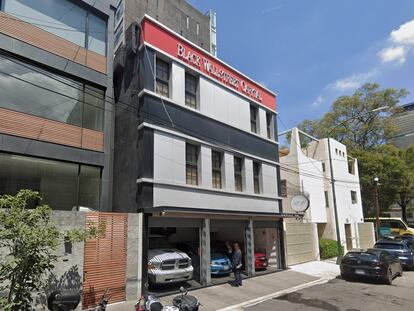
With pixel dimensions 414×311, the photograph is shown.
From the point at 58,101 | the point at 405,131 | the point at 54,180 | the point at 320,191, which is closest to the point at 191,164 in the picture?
the point at 54,180

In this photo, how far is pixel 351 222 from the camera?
28188 millimetres

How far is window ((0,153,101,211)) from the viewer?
36.5 ft

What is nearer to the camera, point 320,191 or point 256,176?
point 256,176

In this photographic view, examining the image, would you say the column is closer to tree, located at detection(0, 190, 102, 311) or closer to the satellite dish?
tree, located at detection(0, 190, 102, 311)

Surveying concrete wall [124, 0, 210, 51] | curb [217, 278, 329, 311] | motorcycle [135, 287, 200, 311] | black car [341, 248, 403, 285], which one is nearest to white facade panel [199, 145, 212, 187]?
curb [217, 278, 329, 311]

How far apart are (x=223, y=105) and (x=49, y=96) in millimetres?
7853

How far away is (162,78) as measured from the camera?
46.1ft

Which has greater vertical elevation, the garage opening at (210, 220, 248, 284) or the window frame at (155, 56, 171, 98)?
the window frame at (155, 56, 171, 98)

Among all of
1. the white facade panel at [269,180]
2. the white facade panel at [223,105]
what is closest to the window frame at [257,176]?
the white facade panel at [269,180]

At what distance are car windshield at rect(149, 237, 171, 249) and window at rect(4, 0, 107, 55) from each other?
8126 mm

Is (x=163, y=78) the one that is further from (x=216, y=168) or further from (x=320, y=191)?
(x=320, y=191)

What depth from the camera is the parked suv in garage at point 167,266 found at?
1167cm

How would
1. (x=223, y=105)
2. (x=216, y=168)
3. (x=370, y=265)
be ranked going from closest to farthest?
(x=370, y=265)
(x=216, y=168)
(x=223, y=105)

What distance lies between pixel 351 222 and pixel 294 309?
20.0 metres
